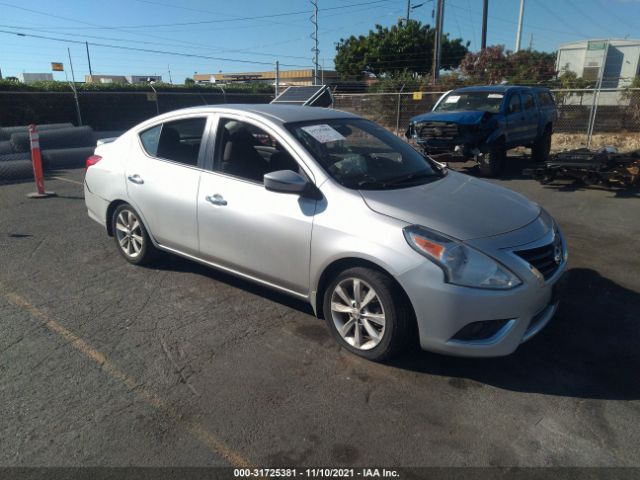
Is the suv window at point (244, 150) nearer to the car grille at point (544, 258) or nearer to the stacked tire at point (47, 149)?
the car grille at point (544, 258)

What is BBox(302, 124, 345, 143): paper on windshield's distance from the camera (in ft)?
12.8

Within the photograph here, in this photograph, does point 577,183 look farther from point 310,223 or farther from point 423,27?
point 423,27

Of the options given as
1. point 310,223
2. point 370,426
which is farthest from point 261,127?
point 370,426

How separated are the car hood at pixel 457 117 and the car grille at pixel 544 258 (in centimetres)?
743

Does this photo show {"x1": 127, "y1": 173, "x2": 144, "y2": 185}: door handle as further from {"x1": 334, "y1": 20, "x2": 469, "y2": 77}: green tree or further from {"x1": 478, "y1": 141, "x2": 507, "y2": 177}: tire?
{"x1": 334, "y1": 20, "x2": 469, "y2": 77}: green tree

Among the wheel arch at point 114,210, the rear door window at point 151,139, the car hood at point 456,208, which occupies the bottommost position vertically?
the wheel arch at point 114,210

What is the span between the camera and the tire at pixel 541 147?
12.6 m

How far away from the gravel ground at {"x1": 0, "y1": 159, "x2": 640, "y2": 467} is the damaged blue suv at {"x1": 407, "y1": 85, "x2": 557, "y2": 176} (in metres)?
6.03

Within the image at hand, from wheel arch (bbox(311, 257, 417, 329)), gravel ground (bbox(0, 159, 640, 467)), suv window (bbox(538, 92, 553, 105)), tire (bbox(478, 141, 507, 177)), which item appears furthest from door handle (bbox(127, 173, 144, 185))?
suv window (bbox(538, 92, 553, 105))

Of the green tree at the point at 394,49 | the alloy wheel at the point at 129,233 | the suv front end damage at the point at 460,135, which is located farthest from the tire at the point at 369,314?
the green tree at the point at 394,49

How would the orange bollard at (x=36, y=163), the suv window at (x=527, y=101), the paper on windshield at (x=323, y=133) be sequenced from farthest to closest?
the suv window at (x=527, y=101), the orange bollard at (x=36, y=163), the paper on windshield at (x=323, y=133)

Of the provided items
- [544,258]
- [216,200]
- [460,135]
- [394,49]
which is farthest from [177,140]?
[394,49]

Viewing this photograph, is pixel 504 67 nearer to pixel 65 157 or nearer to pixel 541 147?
pixel 541 147

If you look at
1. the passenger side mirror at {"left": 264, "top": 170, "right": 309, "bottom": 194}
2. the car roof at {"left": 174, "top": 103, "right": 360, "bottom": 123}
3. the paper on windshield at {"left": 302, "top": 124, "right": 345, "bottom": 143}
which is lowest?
the passenger side mirror at {"left": 264, "top": 170, "right": 309, "bottom": 194}
